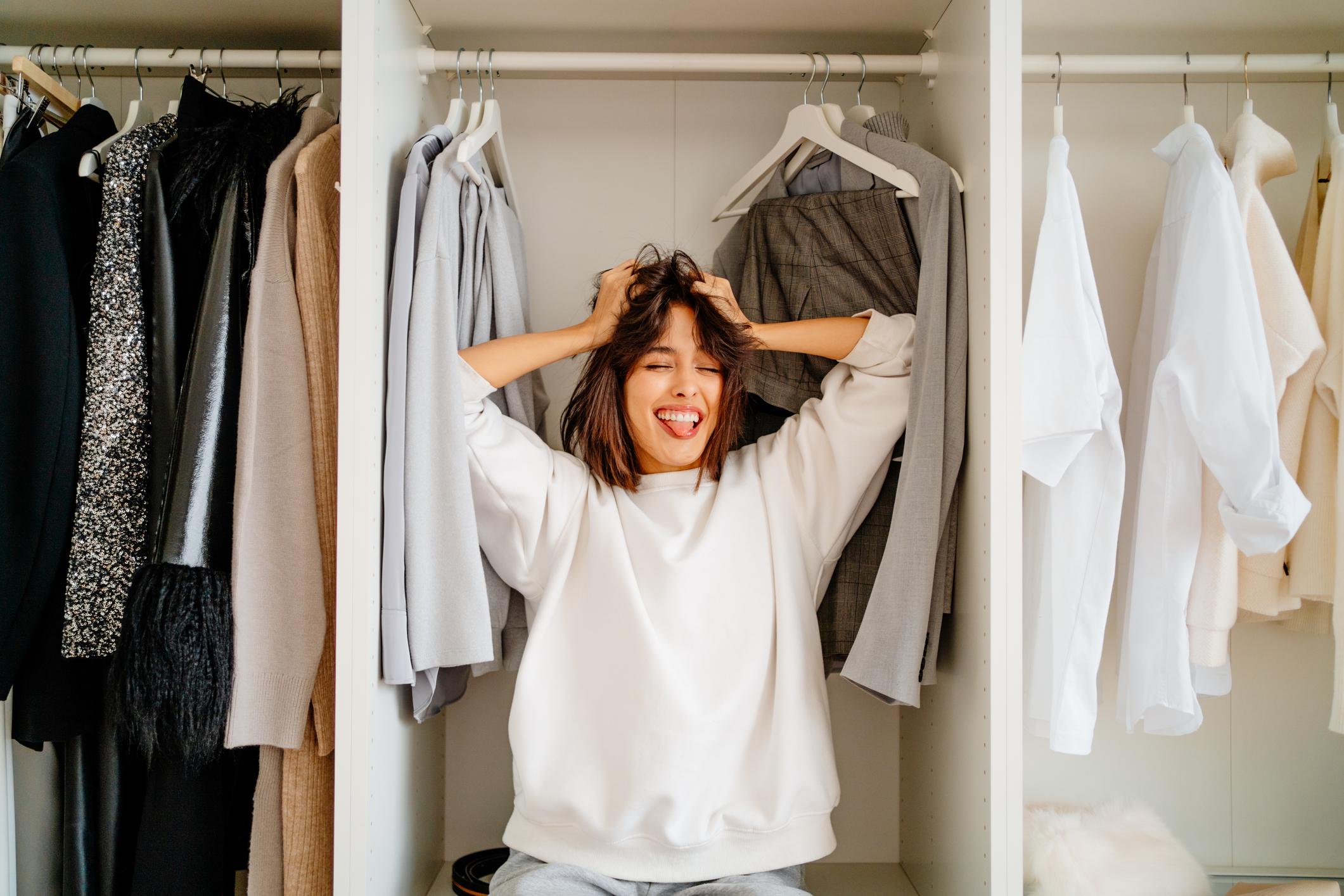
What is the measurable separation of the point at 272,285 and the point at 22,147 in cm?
55

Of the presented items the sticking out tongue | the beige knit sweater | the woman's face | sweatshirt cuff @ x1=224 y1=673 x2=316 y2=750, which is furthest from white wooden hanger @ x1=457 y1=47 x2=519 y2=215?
sweatshirt cuff @ x1=224 y1=673 x2=316 y2=750

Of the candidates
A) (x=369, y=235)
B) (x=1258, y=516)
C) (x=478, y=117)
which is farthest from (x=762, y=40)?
(x=1258, y=516)

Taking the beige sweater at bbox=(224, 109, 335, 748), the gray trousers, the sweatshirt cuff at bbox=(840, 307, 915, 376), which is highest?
the sweatshirt cuff at bbox=(840, 307, 915, 376)

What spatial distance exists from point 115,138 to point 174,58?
0.52 feet

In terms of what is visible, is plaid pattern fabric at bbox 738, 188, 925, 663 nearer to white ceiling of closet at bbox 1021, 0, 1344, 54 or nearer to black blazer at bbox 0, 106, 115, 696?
white ceiling of closet at bbox 1021, 0, 1344, 54

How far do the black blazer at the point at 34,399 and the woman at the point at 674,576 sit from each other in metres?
0.57

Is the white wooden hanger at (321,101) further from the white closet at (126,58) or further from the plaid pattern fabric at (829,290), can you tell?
the plaid pattern fabric at (829,290)

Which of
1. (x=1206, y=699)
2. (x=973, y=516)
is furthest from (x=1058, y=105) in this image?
(x=1206, y=699)

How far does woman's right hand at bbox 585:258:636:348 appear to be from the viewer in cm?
135

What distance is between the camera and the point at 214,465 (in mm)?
1231

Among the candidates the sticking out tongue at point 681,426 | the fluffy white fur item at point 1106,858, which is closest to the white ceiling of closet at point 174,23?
the sticking out tongue at point 681,426

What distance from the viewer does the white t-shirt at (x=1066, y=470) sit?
1.28 metres

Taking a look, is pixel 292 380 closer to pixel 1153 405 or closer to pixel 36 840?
pixel 36 840

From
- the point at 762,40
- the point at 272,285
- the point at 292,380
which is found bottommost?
the point at 292,380
